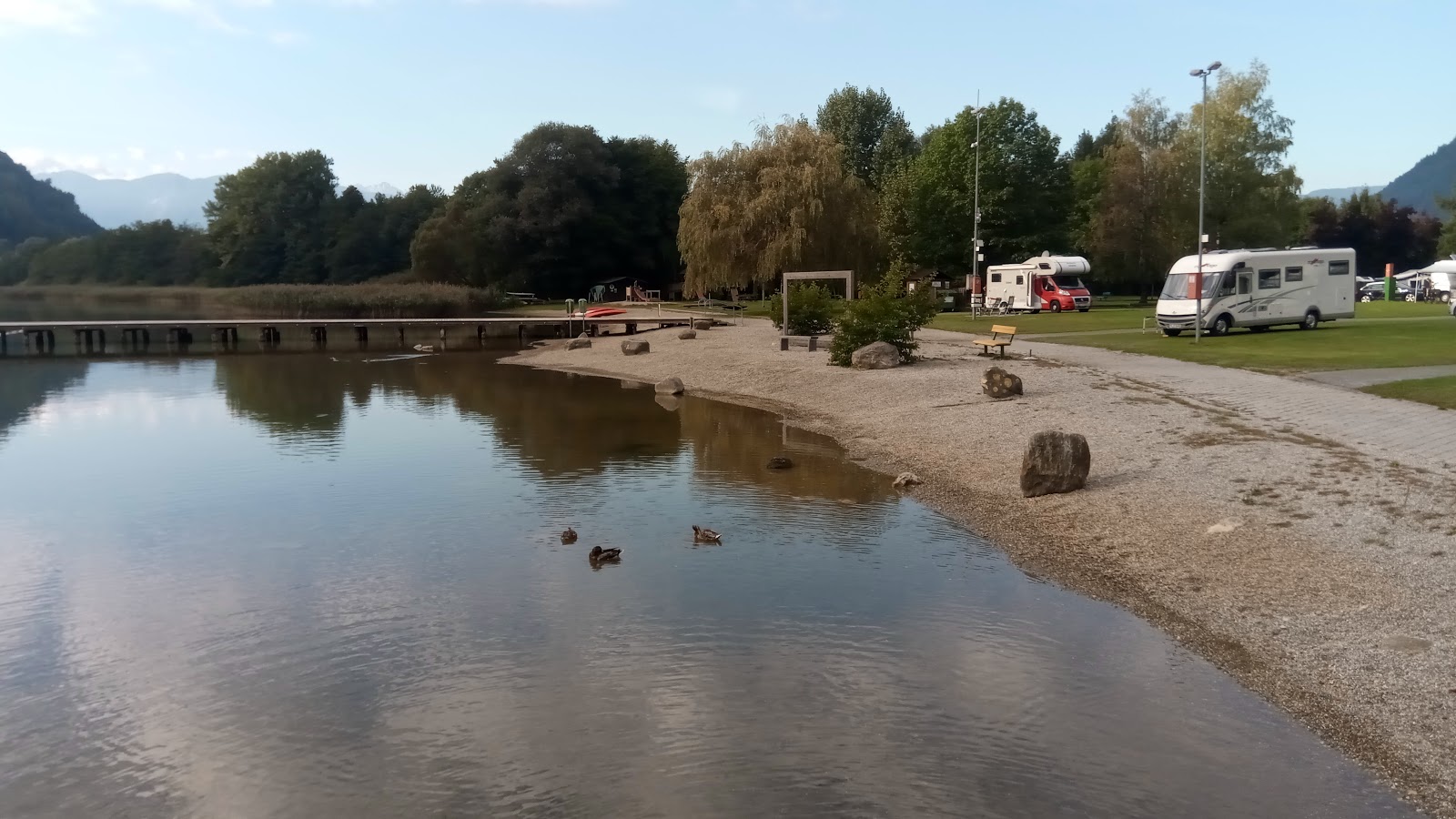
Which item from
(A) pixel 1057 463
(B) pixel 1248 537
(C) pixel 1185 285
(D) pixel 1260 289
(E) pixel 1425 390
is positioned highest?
(C) pixel 1185 285

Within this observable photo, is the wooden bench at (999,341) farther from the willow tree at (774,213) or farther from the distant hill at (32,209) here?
the distant hill at (32,209)

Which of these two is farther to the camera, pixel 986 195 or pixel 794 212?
pixel 986 195

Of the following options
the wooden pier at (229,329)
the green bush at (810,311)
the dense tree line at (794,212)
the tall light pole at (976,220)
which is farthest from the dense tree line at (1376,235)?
the green bush at (810,311)

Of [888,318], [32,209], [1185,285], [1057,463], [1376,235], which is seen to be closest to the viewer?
[1057,463]

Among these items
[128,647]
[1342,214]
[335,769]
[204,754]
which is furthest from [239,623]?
[1342,214]

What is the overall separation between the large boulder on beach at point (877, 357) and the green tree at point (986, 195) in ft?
111

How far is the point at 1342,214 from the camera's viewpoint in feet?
270

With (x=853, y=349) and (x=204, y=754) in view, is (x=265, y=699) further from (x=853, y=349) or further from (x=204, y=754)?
(x=853, y=349)

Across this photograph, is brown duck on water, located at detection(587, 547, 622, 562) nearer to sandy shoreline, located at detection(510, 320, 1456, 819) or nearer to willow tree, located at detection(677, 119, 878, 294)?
sandy shoreline, located at detection(510, 320, 1456, 819)

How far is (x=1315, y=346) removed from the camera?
2852 centimetres

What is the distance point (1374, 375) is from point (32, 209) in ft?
579

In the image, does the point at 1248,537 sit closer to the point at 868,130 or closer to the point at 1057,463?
the point at 1057,463

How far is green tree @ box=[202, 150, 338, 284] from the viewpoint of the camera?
95000 mm

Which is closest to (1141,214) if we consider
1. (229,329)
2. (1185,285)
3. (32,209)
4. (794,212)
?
(794,212)
